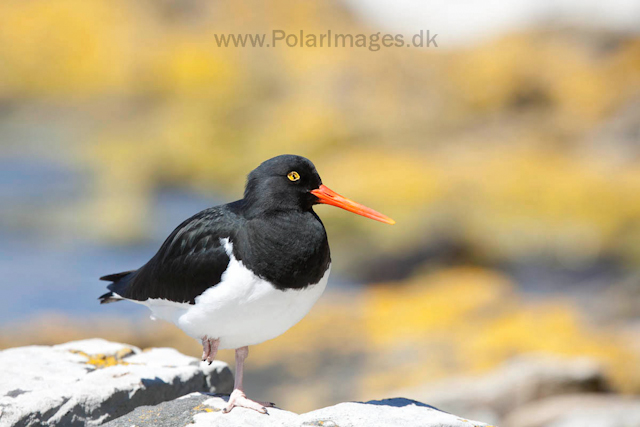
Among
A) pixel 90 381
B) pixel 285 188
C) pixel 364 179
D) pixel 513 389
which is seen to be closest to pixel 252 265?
pixel 285 188

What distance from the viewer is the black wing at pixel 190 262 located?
11.4 feet

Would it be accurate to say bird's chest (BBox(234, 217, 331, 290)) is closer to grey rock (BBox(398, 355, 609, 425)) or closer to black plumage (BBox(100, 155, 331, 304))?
black plumage (BBox(100, 155, 331, 304))

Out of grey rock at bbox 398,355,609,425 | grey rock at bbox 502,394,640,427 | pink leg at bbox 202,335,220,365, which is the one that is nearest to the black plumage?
pink leg at bbox 202,335,220,365

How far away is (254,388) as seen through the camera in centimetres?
780

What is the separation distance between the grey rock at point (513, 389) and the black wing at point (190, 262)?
11.0ft

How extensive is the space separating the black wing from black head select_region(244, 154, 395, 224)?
18 cm

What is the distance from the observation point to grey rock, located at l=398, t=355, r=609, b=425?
20.3 feet

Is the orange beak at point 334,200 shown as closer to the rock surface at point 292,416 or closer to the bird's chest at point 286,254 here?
the bird's chest at point 286,254

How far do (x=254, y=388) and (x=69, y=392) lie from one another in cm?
436

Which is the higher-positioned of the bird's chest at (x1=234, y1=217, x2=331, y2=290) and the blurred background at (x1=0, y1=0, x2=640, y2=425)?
the blurred background at (x1=0, y1=0, x2=640, y2=425)

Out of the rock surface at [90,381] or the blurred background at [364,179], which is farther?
the blurred background at [364,179]

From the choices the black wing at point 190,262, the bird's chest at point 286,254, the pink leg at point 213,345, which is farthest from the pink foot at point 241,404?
the bird's chest at point 286,254

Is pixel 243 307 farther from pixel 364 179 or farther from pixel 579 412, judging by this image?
pixel 364 179

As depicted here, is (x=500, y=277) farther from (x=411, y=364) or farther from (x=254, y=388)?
(x=254, y=388)
